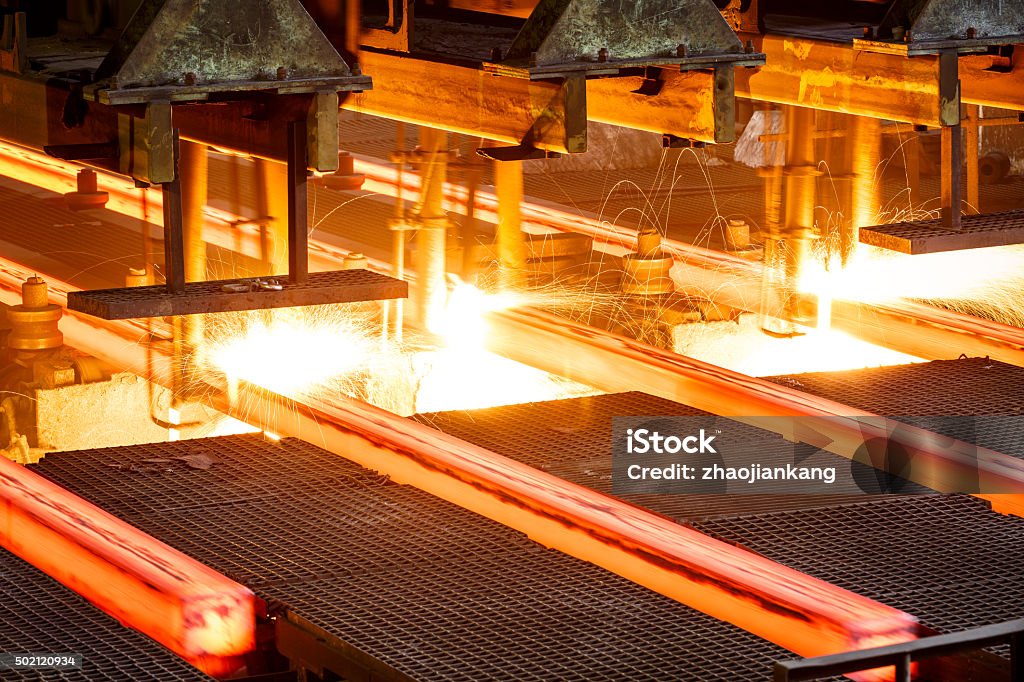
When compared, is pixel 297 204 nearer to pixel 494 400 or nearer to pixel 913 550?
pixel 913 550

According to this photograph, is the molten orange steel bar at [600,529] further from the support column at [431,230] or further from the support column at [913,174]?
the support column at [913,174]

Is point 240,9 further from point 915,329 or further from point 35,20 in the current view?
point 915,329

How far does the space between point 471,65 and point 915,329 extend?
6.75 ft

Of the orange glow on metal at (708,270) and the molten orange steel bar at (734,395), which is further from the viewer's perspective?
the orange glow on metal at (708,270)

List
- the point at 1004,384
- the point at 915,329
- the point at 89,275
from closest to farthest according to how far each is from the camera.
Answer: the point at 1004,384, the point at 915,329, the point at 89,275

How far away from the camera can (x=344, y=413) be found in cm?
418

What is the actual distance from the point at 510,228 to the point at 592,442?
2.21m

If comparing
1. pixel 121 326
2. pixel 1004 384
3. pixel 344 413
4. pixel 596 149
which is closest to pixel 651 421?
pixel 344 413

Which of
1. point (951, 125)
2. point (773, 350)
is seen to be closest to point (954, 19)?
point (951, 125)

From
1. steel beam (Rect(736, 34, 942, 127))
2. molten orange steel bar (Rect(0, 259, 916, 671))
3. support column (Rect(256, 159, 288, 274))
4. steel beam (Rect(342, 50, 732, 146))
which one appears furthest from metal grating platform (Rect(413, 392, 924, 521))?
support column (Rect(256, 159, 288, 274))

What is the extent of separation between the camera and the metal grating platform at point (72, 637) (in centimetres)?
284

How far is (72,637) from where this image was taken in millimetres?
A: 3008

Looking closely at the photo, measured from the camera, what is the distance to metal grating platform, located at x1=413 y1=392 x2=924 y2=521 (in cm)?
373

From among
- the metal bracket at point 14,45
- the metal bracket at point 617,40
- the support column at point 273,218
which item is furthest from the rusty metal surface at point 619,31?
the support column at point 273,218
